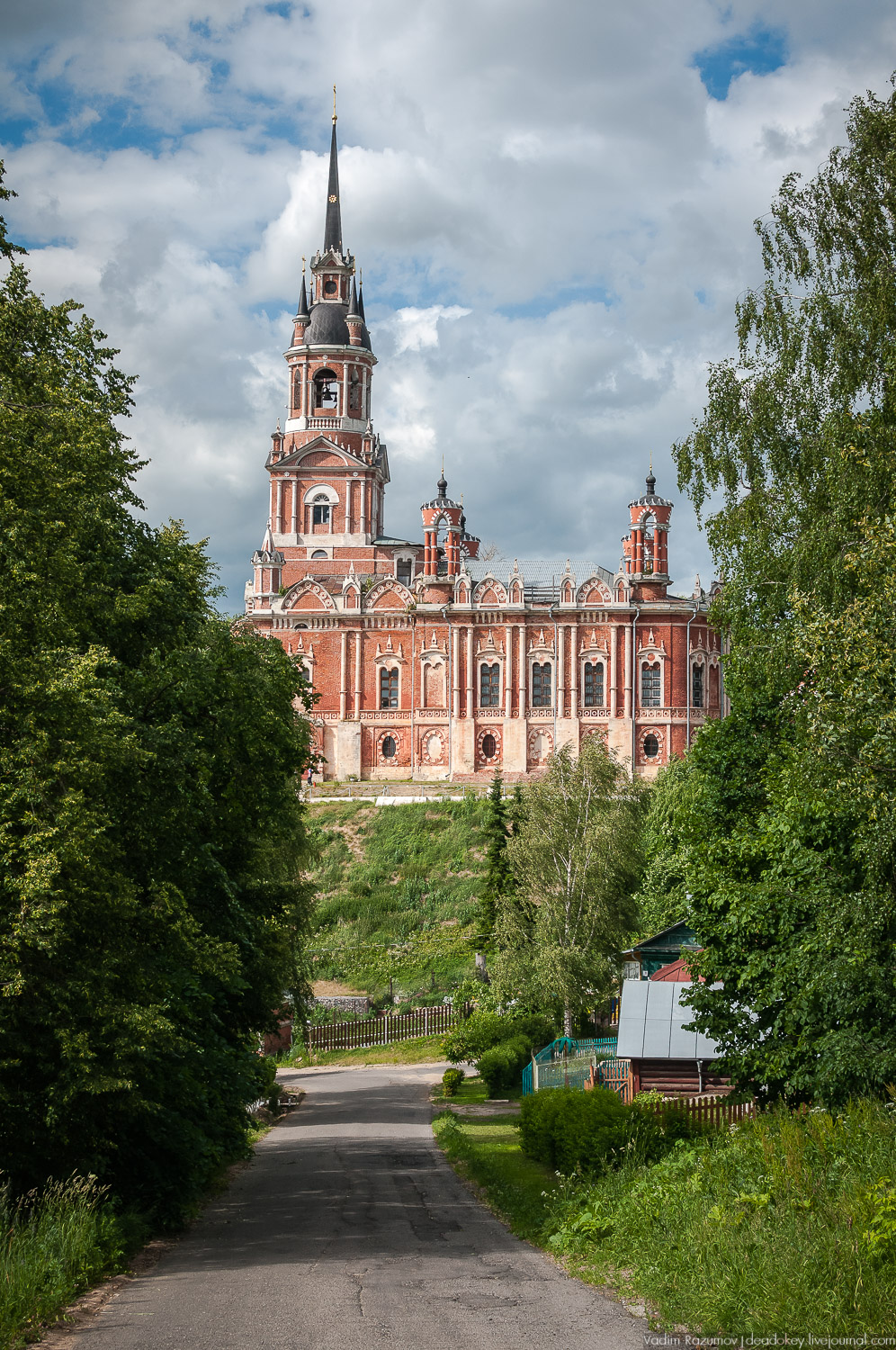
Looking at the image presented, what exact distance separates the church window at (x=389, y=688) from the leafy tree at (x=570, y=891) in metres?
27.9

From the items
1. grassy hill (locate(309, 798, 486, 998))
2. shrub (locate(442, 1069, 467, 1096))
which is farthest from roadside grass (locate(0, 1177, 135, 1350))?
grassy hill (locate(309, 798, 486, 998))

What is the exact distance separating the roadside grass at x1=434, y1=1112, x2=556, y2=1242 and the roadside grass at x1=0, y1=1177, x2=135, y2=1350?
4.43 meters

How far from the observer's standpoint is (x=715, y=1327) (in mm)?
9031

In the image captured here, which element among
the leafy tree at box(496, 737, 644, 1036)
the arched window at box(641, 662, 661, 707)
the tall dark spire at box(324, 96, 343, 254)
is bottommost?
the leafy tree at box(496, 737, 644, 1036)

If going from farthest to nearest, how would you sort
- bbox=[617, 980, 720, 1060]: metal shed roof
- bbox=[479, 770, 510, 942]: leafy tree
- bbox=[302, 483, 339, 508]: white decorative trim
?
bbox=[302, 483, 339, 508]: white decorative trim
bbox=[479, 770, 510, 942]: leafy tree
bbox=[617, 980, 720, 1060]: metal shed roof

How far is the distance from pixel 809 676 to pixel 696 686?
1834 inches

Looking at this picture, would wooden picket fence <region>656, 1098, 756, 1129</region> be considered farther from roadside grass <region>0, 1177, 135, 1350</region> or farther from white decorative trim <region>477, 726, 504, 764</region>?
white decorative trim <region>477, 726, 504, 764</region>

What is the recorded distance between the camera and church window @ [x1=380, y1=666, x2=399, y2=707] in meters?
65.6

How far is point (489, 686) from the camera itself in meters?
64.3

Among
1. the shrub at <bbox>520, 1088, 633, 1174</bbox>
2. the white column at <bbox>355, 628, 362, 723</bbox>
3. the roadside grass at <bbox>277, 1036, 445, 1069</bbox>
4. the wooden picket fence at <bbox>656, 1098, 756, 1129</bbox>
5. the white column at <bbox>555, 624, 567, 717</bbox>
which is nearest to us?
the shrub at <bbox>520, 1088, 633, 1174</bbox>

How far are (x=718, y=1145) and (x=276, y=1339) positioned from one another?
602 centimetres

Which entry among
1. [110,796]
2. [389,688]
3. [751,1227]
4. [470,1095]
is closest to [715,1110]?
[751,1227]

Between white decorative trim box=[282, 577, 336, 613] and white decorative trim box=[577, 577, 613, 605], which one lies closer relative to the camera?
white decorative trim box=[577, 577, 613, 605]

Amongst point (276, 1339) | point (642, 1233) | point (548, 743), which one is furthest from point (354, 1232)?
point (548, 743)
